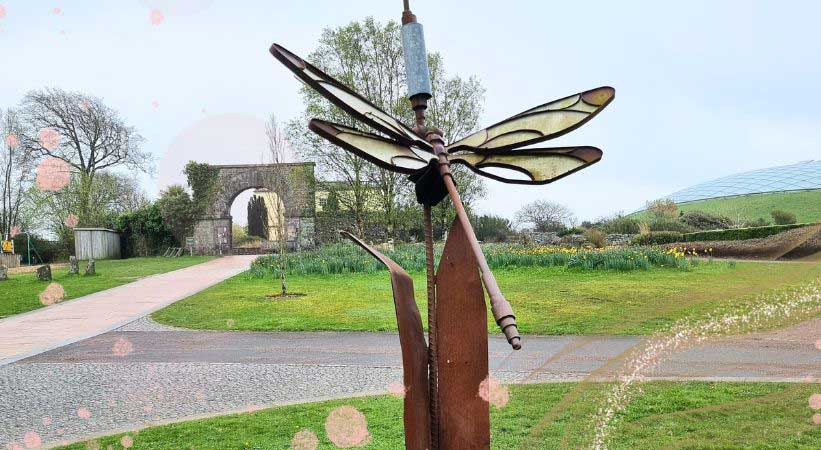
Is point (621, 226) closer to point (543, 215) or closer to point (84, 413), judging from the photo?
point (543, 215)

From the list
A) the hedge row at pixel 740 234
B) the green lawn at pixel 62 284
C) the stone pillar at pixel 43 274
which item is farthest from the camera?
the hedge row at pixel 740 234

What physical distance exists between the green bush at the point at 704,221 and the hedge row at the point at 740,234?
5.57m

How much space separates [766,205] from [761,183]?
13304mm

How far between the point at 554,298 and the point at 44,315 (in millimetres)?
9437

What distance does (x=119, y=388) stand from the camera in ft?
17.6

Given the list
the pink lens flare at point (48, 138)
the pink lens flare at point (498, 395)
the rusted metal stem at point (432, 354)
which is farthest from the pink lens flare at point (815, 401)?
the pink lens flare at point (48, 138)

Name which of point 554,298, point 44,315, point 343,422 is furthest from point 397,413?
point 44,315

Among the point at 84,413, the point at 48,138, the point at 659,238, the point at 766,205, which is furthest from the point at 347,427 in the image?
the point at 766,205

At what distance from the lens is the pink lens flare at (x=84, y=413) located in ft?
14.8

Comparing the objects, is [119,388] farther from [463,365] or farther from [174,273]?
[174,273]

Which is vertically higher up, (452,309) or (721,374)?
(452,309)

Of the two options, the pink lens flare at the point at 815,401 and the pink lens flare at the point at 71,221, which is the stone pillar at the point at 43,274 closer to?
the pink lens flare at the point at 71,221

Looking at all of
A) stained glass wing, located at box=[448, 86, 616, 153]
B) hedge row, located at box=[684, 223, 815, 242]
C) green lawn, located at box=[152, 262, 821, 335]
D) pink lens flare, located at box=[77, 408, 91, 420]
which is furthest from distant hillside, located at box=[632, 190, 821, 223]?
stained glass wing, located at box=[448, 86, 616, 153]

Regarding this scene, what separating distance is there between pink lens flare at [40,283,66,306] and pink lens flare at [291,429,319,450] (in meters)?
10.5
